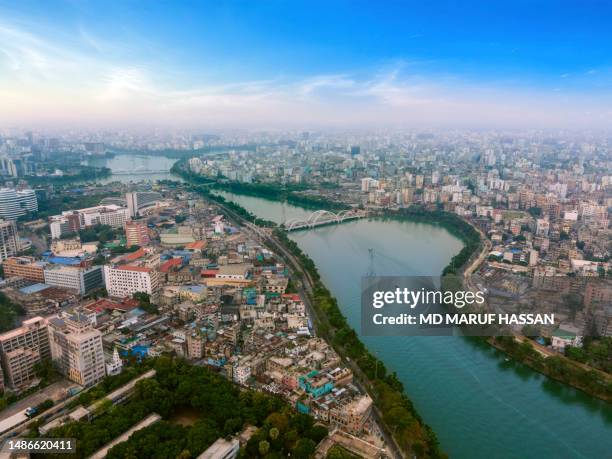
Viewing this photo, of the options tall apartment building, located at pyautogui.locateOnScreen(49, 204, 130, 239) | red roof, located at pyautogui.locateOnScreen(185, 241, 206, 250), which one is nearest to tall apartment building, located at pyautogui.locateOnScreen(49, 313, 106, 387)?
red roof, located at pyautogui.locateOnScreen(185, 241, 206, 250)

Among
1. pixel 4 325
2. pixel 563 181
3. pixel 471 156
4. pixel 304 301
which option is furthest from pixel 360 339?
pixel 471 156

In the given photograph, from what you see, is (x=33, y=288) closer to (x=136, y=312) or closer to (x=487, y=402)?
(x=136, y=312)

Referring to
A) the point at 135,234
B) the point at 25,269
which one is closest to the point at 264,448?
the point at 25,269

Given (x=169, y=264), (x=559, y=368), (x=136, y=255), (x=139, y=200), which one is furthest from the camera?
(x=139, y=200)

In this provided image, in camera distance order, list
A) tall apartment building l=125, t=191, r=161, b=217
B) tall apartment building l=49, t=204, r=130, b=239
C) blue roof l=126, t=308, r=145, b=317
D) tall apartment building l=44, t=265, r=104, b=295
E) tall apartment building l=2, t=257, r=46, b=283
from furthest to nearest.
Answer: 1. tall apartment building l=125, t=191, r=161, b=217
2. tall apartment building l=49, t=204, r=130, b=239
3. tall apartment building l=2, t=257, r=46, b=283
4. tall apartment building l=44, t=265, r=104, b=295
5. blue roof l=126, t=308, r=145, b=317

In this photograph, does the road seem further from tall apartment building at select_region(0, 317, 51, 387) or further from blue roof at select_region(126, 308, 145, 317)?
blue roof at select_region(126, 308, 145, 317)

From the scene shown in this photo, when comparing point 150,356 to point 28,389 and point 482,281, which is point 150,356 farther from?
point 482,281
